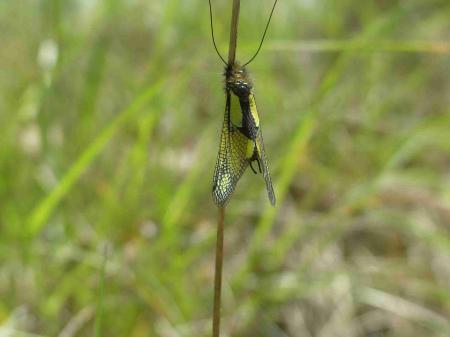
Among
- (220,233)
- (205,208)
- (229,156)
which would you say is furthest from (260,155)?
(205,208)

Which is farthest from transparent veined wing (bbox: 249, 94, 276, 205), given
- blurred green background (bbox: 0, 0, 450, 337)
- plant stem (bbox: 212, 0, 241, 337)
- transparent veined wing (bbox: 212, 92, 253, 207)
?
blurred green background (bbox: 0, 0, 450, 337)

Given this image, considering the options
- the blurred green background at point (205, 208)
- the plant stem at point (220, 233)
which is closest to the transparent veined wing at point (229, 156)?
the plant stem at point (220, 233)

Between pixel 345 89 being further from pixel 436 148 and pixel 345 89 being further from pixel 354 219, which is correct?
pixel 354 219

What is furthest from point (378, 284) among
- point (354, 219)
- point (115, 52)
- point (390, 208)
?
point (115, 52)

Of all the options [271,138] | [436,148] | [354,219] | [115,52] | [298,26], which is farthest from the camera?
[298,26]

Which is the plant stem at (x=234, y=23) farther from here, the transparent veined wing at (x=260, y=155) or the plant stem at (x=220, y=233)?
the transparent veined wing at (x=260, y=155)

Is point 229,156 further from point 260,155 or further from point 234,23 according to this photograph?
point 234,23
